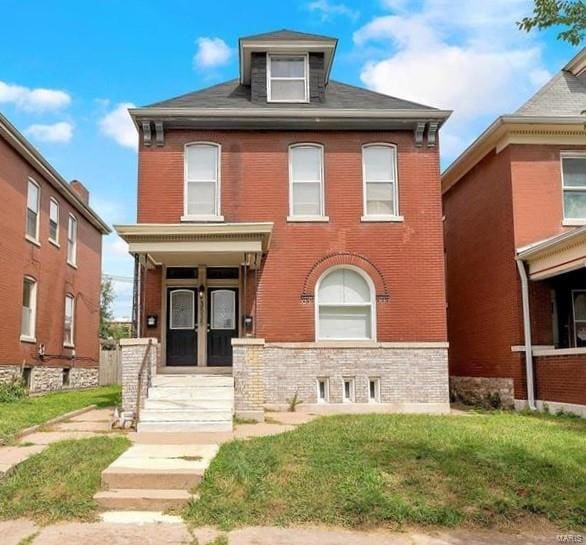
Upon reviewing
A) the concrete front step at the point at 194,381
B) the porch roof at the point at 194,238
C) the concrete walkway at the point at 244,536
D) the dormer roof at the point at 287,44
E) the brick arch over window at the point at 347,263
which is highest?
the dormer roof at the point at 287,44

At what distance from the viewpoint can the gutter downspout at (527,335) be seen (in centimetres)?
1348

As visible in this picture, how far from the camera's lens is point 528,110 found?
47.8ft

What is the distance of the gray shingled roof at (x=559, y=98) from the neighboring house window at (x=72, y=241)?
51.1 feet

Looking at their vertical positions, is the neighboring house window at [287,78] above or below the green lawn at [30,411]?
above

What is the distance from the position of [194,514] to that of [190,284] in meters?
8.10

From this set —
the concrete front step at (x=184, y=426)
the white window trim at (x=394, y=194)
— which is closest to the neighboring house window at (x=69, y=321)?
the white window trim at (x=394, y=194)

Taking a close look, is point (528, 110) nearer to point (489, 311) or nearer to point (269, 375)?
point (489, 311)

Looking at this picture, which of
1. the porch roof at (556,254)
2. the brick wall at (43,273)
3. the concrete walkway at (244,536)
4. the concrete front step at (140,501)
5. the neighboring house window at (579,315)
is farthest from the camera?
the brick wall at (43,273)

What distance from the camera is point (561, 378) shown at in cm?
1268

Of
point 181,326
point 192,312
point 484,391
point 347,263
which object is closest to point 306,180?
point 347,263

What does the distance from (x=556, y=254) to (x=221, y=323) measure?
703 centimetres

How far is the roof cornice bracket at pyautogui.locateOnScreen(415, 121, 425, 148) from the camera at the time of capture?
14.0 metres

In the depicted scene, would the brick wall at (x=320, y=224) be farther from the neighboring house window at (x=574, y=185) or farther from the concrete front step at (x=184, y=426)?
the concrete front step at (x=184, y=426)

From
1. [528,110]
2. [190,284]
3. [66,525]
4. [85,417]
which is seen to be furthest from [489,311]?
[66,525]
